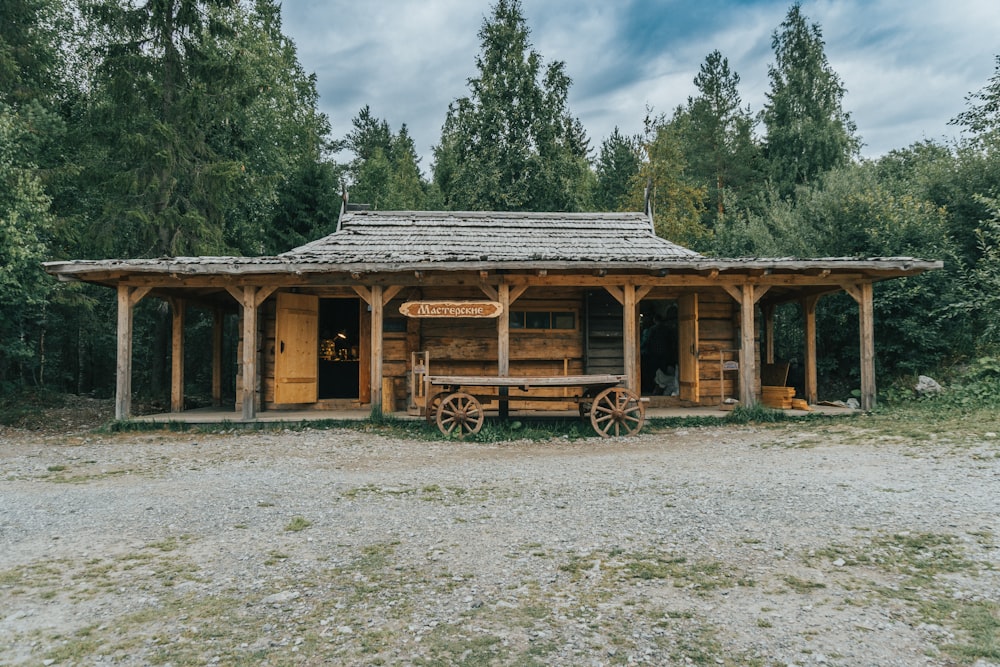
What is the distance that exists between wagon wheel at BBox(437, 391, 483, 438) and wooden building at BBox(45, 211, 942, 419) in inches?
40.4

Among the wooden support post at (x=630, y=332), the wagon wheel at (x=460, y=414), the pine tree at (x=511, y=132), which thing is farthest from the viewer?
the pine tree at (x=511, y=132)

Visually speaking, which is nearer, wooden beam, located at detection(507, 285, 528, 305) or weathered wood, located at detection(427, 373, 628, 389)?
weathered wood, located at detection(427, 373, 628, 389)

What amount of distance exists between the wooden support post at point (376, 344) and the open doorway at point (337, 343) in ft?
11.2

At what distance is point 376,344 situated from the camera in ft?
35.4

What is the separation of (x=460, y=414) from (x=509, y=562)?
5735 millimetres

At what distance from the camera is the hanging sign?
10.6 metres

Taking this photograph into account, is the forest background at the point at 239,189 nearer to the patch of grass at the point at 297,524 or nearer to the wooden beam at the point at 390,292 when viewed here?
the wooden beam at the point at 390,292

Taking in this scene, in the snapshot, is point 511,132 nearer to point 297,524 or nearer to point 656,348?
point 656,348

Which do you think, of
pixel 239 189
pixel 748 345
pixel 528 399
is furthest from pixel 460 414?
pixel 239 189

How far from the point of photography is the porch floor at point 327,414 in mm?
10680

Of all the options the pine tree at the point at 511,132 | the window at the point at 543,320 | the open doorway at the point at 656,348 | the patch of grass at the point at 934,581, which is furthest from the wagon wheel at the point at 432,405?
the pine tree at the point at 511,132

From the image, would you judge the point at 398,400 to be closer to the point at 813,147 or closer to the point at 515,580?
the point at 515,580

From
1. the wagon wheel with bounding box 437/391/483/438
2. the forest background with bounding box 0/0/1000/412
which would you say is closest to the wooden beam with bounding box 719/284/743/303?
the forest background with bounding box 0/0/1000/412

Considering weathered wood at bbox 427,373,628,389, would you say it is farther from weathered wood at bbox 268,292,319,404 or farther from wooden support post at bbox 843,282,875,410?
wooden support post at bbox 843,282,875,410
